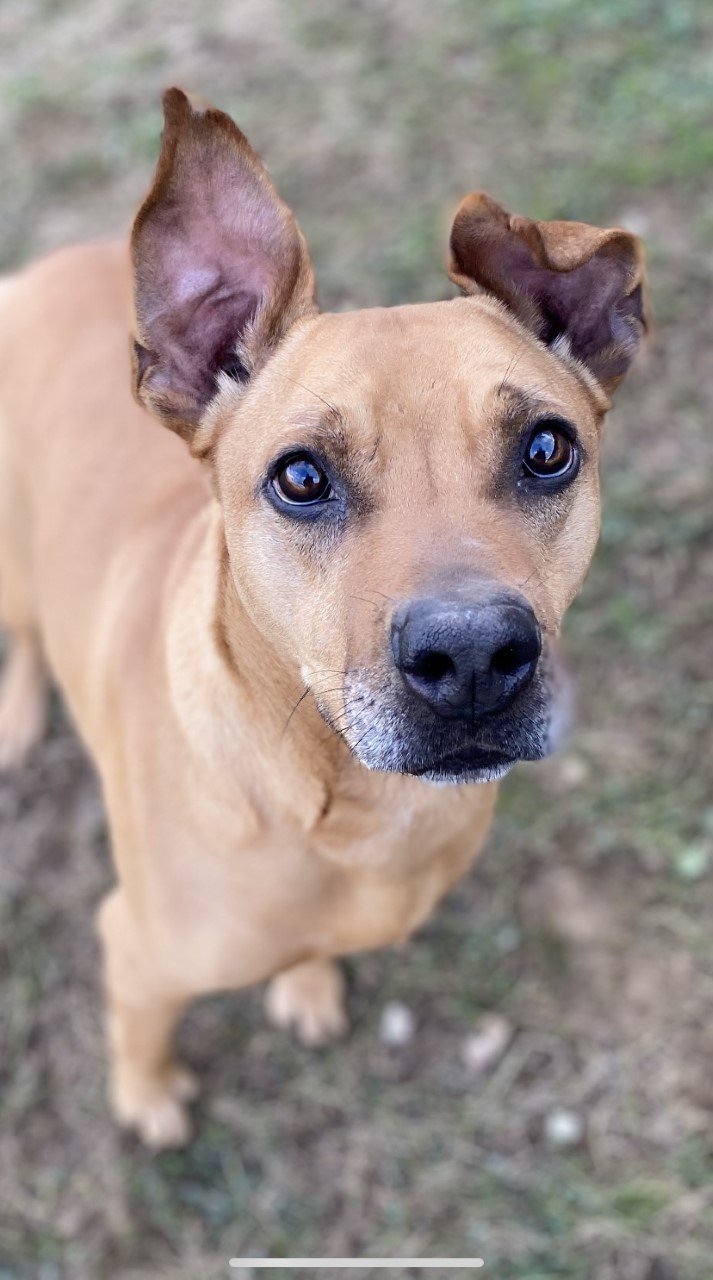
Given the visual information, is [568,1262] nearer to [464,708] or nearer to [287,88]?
[464,708]

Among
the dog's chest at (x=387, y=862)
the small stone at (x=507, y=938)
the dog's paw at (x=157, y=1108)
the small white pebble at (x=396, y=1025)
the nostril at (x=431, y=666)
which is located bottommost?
the dog's paw at (x=157, y=1108)

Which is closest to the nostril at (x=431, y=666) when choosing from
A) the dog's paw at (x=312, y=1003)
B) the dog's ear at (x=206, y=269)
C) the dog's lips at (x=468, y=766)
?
the dog's lips at (x=468, y=766)

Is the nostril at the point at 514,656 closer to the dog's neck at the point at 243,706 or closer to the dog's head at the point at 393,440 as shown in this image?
the dog's head at the point at 393,440

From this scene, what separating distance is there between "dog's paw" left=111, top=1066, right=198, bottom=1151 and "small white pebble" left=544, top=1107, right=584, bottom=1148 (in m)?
1.31

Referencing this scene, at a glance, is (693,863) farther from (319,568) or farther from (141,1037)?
(319,568)

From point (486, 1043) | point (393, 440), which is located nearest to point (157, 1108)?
point (486, 1043)

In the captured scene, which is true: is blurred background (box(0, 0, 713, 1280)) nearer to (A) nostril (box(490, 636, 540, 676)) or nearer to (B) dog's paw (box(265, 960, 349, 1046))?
(B) dog's paw (box(265, 960, 349, 1046))

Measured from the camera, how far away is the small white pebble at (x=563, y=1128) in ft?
13.0

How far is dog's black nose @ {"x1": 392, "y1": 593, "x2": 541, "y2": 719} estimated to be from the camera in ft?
6.65

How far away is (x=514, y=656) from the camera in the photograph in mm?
2082

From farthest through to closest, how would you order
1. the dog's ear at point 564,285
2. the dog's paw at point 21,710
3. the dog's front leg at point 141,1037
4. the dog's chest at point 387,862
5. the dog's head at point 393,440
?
the dog's paw at point 21,710
the dog's front leg at point 141,1037
the dog's chest at point 387,862
the dog's ear at point 564,285
the dog's head at point 393,440

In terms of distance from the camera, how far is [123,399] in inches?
145

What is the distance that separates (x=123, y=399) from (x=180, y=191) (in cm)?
134

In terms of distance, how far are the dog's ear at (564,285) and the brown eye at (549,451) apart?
356 mm
